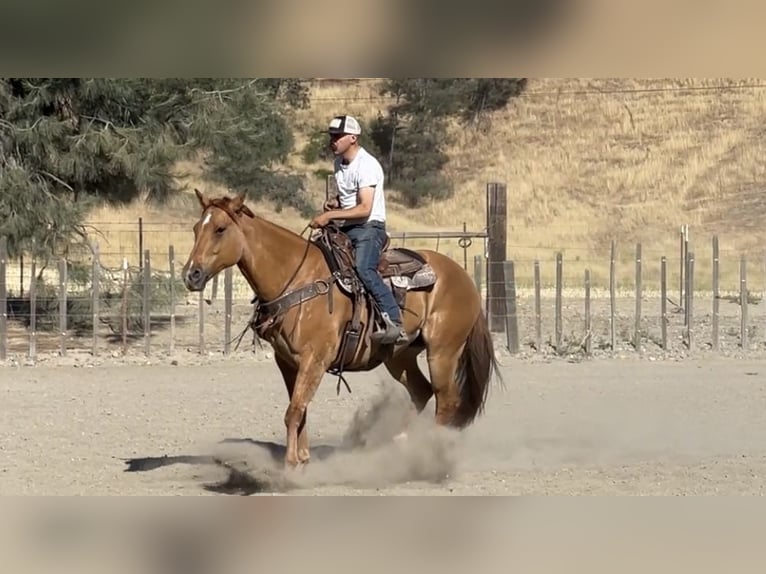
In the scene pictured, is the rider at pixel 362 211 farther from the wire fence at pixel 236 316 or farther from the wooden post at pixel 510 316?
the wooden post at pixel 510 316

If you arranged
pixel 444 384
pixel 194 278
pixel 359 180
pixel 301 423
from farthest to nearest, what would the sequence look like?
1. pixel 444 384
2. pixel 359 180
3. pixel 301 423
4. pixel 194 278

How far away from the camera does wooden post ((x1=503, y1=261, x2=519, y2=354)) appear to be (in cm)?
1581

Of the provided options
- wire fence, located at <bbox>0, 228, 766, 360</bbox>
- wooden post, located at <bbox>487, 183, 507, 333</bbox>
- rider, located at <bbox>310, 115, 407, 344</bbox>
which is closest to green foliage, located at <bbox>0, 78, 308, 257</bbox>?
wire fence, located at <bbox>0, 228, 766, 360</bbox>

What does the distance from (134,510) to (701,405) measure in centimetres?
755

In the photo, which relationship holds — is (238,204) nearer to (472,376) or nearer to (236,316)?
(472,376)

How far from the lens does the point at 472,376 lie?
343 inches

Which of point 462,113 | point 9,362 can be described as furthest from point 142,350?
point 462,113

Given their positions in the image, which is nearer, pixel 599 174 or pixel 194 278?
pixel 194 278

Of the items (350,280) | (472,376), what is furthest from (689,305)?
(350,280)

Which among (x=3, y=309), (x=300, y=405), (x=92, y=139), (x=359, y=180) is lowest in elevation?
(x=300, y=405)

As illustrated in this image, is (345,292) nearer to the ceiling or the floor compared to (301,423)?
nearer to the ceiling

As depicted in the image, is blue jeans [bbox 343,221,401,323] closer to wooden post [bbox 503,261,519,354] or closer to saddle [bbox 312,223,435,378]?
saddle [bbox 312,223,435,378]

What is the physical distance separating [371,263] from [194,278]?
1.41 m

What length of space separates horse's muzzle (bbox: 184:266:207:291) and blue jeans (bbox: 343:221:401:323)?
4.14 feet
